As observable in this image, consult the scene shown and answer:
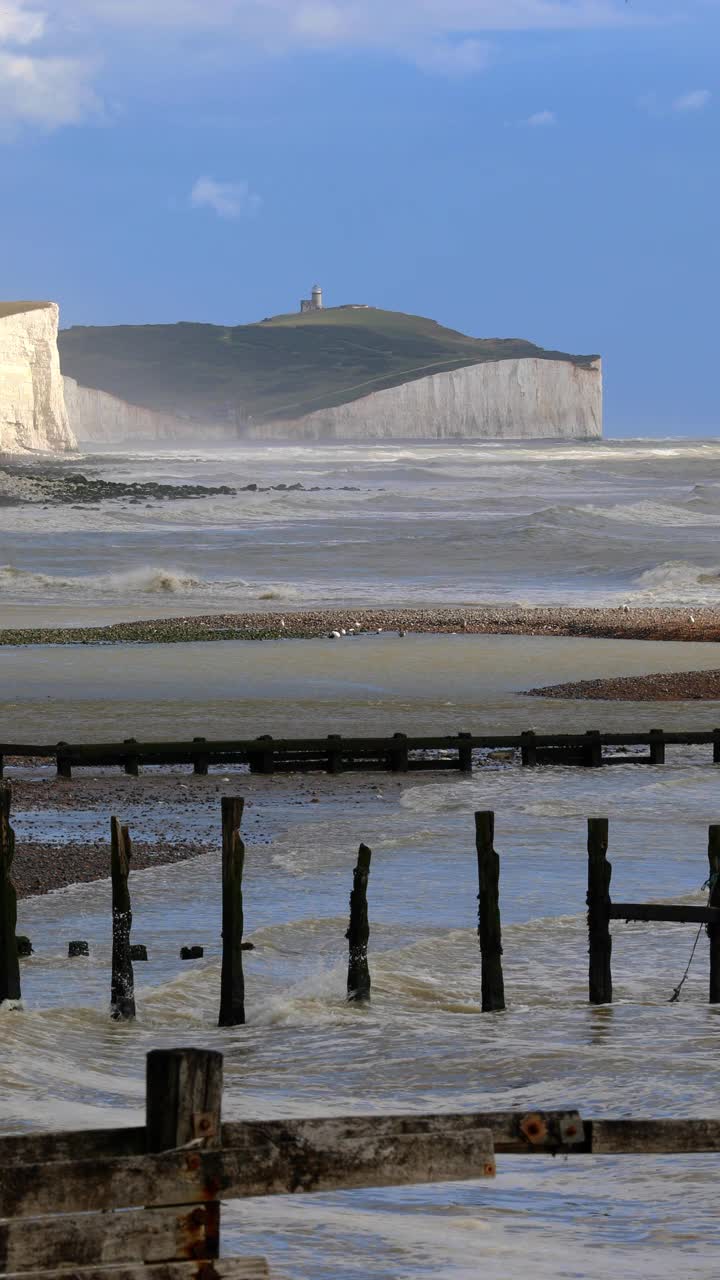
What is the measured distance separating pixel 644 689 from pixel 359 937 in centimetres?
2185

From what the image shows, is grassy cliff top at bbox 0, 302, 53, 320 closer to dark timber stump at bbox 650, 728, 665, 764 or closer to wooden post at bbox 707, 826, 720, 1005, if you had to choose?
dark timber stump at bbox 650, 728, 665, 764

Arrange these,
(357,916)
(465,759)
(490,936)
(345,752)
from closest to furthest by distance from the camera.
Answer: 1. (490,936)
2. (357,916)
3. (465,759)
4. (345,752)

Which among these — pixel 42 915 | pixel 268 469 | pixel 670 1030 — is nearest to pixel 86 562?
pixel 42 915

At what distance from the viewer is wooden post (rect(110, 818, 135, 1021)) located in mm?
12758

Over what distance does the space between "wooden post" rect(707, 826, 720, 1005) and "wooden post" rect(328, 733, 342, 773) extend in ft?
39.4

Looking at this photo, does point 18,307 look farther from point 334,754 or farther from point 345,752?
point 334,754

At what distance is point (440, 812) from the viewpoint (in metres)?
22.3

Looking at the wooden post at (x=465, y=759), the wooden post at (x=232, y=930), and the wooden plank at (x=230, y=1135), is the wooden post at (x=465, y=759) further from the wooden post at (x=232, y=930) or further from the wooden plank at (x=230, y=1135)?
the wooden plank at (x=230, y=1135)

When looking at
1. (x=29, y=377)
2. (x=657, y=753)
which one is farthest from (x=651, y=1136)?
(x=29, y=377)

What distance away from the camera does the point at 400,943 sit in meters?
15.2

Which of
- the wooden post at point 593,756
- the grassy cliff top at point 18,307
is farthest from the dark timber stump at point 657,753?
the grassy cliff top at point 18,307

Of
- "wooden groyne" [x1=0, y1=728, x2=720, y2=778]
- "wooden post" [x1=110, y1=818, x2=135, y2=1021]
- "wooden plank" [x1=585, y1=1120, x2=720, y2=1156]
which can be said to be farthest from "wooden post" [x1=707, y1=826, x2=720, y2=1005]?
"wooden groyne" [x1=0, y1=728, x2=720, y2=778]

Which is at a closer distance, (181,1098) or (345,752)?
(181,1098)

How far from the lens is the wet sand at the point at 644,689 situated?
110ft
